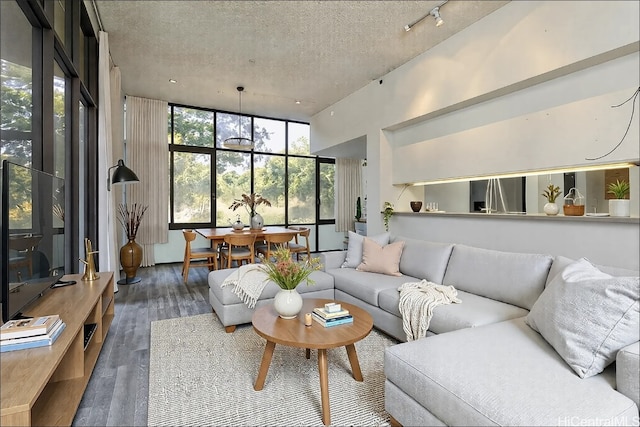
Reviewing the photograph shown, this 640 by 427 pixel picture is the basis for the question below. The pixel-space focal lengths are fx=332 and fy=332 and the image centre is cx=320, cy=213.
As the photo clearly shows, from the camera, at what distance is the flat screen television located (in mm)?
1441

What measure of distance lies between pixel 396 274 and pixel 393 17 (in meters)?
2.63

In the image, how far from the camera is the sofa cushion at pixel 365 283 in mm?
2823

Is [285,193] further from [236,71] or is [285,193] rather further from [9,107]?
[9,107]

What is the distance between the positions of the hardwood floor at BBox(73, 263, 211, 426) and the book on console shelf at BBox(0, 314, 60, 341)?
22.7 inches

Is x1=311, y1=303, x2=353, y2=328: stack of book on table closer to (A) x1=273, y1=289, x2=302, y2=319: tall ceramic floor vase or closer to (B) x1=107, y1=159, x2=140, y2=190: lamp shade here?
(A) x1=273, y1=289, x2=302, y2=319: tall ceramic floor vase

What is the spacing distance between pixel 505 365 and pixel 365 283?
1.59 m

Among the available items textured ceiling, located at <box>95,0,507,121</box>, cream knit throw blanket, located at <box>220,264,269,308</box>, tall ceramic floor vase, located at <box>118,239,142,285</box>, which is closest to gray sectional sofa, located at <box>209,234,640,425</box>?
A: cream knit throw blanket, located at <box>220,264,269,308</box>

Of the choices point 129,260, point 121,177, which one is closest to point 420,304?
point 121,177

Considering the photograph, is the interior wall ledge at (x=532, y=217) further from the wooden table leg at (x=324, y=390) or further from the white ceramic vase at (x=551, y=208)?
the wooden table leg at (x=324, y=390)

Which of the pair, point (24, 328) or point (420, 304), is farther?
point (420, 304)

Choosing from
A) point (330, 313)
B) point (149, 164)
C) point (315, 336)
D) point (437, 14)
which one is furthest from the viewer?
point (149, 164)

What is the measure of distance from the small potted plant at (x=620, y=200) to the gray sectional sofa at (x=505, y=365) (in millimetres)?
745

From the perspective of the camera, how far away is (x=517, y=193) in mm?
3342

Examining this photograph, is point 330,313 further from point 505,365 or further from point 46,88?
point 46,88
